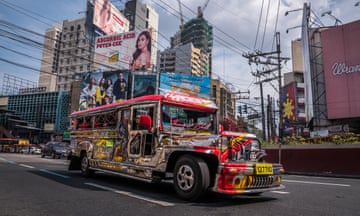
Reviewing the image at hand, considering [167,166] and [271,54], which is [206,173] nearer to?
[167,166]

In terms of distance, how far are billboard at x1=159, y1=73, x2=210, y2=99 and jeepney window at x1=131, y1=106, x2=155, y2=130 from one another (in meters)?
33.0

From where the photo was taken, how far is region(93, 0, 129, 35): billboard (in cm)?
5709

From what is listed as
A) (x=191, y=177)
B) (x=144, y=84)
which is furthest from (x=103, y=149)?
(x=144, y=84)

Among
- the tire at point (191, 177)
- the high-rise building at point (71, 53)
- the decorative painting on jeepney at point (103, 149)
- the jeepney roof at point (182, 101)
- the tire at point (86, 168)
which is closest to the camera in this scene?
the tire at point (191, 177)

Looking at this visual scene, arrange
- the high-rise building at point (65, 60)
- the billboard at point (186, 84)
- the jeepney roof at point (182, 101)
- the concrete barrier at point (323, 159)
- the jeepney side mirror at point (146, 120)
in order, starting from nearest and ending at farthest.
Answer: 1. the jeepney side mirror at point (146, 120)
2. the jeepney roof at point (182, 101)
3. the concrete barrier at point (323, 159)
4. the billboard at point (186, 84)
5. the high-rise building at point (65, 60)

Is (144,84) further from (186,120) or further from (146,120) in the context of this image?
(146,120)

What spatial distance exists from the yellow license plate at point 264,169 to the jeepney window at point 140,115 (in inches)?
106

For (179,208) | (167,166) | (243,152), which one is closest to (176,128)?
(167,166)

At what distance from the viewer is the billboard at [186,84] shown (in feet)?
133

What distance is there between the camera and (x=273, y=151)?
18.1 m

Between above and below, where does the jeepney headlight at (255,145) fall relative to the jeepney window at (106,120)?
below

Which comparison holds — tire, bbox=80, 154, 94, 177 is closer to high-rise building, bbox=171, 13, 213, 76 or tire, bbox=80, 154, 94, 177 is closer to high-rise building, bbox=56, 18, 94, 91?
high-rise building, bbox=56, 18, 94, 91

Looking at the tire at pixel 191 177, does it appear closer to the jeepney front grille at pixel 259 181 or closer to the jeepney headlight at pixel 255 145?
the jeepney front grille at pixel 259 181

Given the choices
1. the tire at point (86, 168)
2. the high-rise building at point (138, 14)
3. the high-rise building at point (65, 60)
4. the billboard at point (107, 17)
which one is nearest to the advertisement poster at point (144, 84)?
the billboard at point (107, 17)
